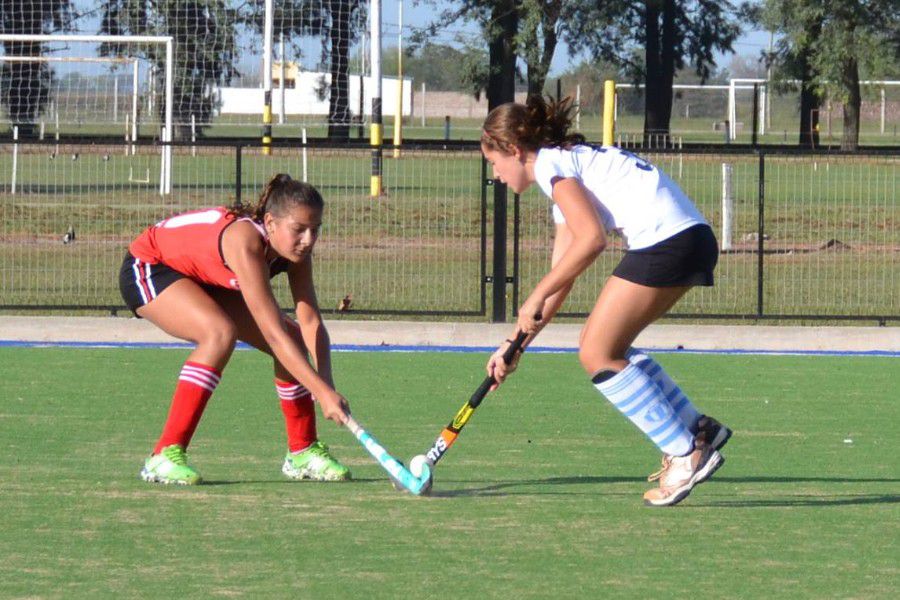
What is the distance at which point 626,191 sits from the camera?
22.4 feet

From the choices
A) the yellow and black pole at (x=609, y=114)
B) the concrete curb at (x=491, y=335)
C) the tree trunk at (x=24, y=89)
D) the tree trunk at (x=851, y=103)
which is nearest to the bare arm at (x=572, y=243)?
the concrete curb at (x=491, y=335)

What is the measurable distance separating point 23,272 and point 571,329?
6350 mm

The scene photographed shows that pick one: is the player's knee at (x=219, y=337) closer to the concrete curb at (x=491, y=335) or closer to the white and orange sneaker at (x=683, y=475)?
the white and orange sneaker at (x=683, y=475)

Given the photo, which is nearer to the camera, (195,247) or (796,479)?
(195,247)

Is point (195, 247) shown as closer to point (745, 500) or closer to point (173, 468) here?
point (173, 468)

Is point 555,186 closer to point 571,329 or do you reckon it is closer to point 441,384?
point 441,384

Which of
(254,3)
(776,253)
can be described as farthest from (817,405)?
(254,3)

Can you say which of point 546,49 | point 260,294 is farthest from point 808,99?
point 260,294

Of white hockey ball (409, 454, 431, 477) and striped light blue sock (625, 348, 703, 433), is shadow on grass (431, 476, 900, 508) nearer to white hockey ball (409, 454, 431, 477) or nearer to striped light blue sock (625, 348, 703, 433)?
white hockey ball (409, 454, 431, 477)

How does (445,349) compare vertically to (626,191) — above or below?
below

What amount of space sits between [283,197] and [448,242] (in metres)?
11.6

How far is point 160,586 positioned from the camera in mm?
5566

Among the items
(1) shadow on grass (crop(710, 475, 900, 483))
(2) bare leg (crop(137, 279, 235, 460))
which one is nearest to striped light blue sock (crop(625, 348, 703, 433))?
(1) shadow on grass (crop(710, 475, 900, 483))


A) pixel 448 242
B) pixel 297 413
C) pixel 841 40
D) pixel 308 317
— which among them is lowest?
pixel 297 413
